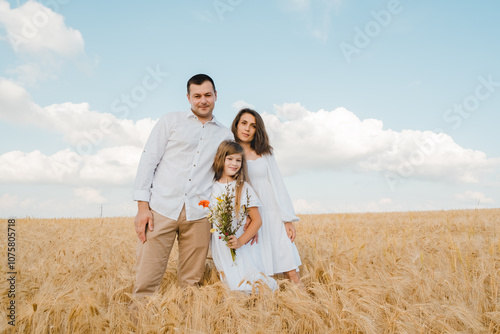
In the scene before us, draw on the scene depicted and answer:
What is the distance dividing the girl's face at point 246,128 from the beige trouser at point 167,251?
100 centimetres

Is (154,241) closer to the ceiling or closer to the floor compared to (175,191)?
closer to the floor

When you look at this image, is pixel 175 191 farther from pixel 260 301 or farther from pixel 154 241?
pixel 260 301

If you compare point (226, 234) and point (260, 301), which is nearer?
point (260, 301)

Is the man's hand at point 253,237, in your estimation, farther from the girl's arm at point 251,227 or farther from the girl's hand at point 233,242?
the girl's hand at point 233,242

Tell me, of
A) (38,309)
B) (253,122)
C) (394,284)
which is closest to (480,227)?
(394,284)

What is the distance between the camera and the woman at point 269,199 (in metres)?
3.79

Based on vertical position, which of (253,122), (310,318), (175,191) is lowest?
(310,318)

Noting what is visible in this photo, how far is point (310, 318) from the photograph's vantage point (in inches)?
101

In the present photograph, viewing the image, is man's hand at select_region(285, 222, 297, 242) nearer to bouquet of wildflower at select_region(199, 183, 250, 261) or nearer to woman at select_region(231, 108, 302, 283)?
woman at select_region(231, 108, 302, 283)

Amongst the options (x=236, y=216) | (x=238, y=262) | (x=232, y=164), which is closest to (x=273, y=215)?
(x=236, y=216)

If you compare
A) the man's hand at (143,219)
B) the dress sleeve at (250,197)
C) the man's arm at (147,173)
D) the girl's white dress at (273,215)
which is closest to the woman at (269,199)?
the girl's white dress at (273,215)

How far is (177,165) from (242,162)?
67cm

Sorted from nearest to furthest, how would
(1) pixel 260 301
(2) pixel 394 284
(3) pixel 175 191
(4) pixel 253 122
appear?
(1) pixel 260 301 → (2) pixel 394 284 → (3) pixel 175 191 → (4) pixel 253 122

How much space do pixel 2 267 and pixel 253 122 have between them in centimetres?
367
